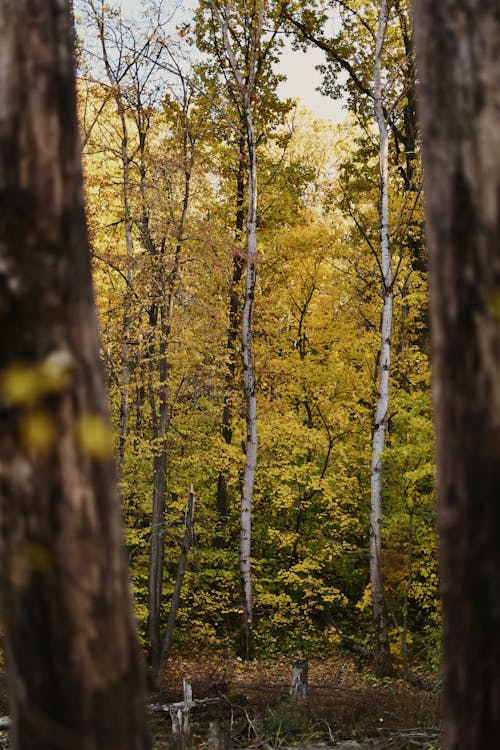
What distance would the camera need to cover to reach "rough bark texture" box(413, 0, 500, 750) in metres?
1.77

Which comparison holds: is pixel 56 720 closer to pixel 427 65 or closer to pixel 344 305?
pixel 427 65

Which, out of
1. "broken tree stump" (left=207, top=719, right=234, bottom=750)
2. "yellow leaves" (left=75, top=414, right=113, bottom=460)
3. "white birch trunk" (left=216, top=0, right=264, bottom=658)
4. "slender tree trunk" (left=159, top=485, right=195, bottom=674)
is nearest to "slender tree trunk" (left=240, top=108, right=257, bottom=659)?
"white birch trunk" (left=216, top=0, right=264, bottom=658)

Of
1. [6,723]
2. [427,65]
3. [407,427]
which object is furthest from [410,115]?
[427,65]

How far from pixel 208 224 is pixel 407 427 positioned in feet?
18.8

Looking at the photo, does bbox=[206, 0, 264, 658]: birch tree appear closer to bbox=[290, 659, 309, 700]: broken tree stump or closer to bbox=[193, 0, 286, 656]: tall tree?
bbox=[193, 0, 286, 656]: tall tree

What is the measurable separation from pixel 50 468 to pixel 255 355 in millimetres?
15023

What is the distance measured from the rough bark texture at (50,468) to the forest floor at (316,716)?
653 cm

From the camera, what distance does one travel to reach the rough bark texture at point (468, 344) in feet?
5.79

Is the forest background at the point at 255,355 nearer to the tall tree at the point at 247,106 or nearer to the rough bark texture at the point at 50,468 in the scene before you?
the tall tree at the point at 247,106

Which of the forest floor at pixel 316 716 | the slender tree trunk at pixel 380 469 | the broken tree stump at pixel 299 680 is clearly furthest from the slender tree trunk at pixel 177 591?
the broken tree stump at pixel 299 680

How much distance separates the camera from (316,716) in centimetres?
892

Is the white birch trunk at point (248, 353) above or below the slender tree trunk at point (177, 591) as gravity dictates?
above

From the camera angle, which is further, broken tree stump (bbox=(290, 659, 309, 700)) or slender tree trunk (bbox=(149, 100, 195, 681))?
slender tree trunk (bbox=(149, 100, 195, 681))

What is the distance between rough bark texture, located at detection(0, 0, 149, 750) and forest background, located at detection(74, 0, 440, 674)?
1020 cm
